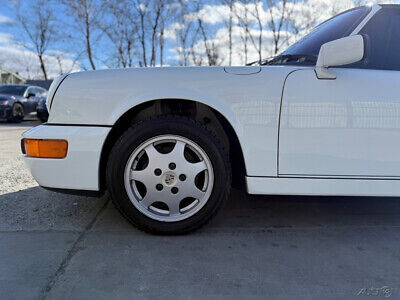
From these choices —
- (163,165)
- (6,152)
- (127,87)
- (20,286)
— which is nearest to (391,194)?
(163,165)

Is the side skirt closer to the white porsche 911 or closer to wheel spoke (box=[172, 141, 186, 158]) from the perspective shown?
the white porsche 911

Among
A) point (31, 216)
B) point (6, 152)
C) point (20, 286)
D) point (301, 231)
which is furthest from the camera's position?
point (6, 152)

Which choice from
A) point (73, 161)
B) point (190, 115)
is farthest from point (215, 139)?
point (73, 161)

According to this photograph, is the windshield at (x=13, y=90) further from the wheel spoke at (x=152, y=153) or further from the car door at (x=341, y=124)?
the car door at (x=341, y=124)

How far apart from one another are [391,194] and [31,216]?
104 inches

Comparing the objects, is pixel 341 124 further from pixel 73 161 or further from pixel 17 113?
pixel 17 113

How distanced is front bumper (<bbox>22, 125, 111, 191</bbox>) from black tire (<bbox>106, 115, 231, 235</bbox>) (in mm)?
104

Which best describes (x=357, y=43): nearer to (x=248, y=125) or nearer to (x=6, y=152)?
(x=248, y=125)

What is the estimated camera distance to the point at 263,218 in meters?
2.16

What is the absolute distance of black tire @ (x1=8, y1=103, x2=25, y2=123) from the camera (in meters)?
9.46

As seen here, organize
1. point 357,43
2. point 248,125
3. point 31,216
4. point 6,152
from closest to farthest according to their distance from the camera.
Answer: point 357,43, point 248,125, point 31,216, point 6,152

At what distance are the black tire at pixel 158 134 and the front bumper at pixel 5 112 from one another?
958cm

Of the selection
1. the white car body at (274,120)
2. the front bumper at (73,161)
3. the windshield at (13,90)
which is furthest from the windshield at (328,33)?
the windshield at (13,90)

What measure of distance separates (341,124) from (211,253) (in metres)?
1.15
